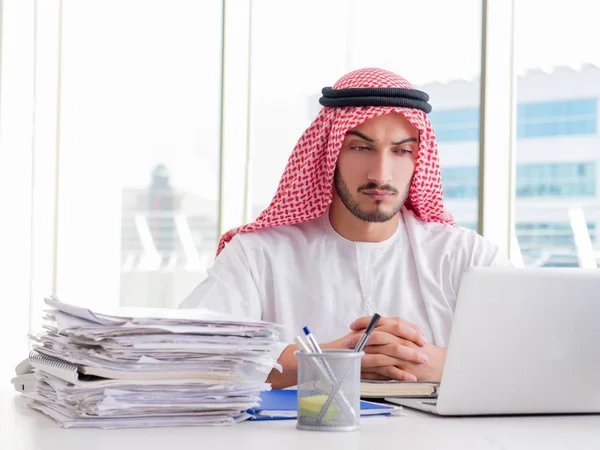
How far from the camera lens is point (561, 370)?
5.07ft

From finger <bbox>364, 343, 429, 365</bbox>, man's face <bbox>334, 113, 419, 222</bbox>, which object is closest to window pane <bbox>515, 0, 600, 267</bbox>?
man's face <bbox>334, 113, 419, 222</bbox>

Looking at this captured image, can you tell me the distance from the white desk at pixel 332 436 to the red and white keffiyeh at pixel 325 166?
49.1 inches

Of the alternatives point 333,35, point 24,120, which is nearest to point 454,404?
point 333,35

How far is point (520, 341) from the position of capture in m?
1.50

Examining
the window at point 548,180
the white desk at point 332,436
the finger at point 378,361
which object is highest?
the window at point 548,180

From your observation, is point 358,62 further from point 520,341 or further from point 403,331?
point 520,341

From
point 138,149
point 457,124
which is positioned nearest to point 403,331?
point 457,124

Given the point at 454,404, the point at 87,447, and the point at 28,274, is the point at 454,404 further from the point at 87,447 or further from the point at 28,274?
the point at 28,274

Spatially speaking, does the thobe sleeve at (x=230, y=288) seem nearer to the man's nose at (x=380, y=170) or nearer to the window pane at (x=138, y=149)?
the man's nose at (x=380, y=170)

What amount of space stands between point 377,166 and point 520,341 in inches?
47.6

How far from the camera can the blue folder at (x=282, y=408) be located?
1517 mm

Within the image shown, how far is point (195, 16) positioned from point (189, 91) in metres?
0.43

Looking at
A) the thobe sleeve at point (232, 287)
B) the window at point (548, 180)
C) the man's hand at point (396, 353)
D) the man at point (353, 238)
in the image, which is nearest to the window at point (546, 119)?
the window at point (548, 180)

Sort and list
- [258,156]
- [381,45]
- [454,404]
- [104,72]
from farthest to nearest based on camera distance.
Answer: [104,72]
[258,156]
[381,45]
[454,404]
